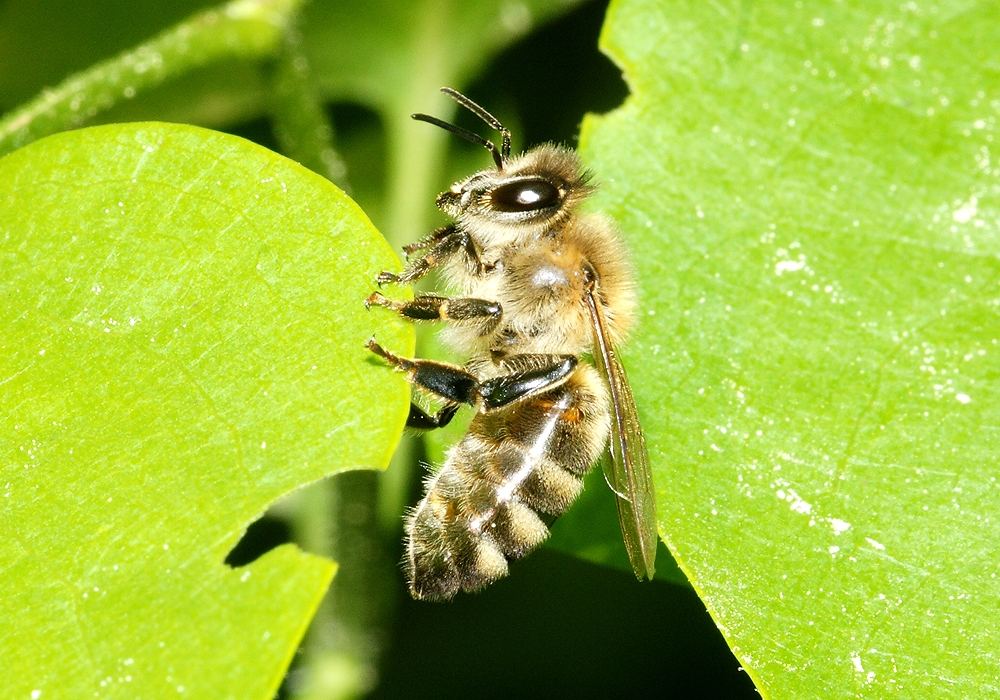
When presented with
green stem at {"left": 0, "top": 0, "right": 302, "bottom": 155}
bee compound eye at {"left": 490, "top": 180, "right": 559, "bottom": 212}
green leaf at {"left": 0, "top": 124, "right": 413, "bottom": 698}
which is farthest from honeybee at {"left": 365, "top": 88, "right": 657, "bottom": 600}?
green stem at {"left": 0, "top": 0, "right": 302, "bottom": 155}

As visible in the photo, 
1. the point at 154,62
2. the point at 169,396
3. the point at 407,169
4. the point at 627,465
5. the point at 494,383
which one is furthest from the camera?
the point at 407,169

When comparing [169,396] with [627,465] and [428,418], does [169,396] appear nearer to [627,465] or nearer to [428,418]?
[428,418]

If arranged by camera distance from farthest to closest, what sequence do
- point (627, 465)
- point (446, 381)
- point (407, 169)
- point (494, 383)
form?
point (407, 169)
point (494, 383)
point (446, 381)
point (627, 465)

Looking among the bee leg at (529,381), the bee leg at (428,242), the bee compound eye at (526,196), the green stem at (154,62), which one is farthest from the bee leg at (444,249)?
the green stem at (154,62)

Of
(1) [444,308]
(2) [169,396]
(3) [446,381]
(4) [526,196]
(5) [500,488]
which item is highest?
(4) [526,196]

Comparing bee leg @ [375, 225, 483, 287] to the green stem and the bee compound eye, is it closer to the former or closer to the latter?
the bee compound eye

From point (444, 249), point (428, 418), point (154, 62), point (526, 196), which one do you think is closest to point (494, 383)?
point (428, 418)

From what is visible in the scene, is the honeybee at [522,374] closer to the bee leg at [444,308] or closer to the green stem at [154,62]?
the bee leg at [444,308]
